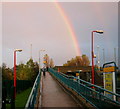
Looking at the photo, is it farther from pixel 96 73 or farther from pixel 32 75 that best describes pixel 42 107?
pixel 96 73

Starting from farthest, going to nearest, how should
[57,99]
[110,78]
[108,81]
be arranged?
[57,99]
[108,81]
[110,78]

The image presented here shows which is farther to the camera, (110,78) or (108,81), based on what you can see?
(108,81)

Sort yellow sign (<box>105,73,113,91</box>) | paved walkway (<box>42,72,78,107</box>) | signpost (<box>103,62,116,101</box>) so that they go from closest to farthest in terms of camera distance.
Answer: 1. paved walkway (<box>42,72,78,107</box>)
2. signpost (<box>103,62,116,101</box>)
3. yellow sign (<box>105,73,113,91</box>)

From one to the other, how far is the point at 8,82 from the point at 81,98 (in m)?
25.9

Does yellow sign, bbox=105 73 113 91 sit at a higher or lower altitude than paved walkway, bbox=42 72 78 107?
higher

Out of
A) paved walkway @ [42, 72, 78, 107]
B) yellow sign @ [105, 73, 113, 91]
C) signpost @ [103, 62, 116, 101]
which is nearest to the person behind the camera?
paved walkway @ [42, 72, 78, 107]

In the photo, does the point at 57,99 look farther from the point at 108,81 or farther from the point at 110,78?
the point at 110,78

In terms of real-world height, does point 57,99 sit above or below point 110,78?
below

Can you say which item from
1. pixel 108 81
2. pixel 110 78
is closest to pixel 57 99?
pixel 108 81

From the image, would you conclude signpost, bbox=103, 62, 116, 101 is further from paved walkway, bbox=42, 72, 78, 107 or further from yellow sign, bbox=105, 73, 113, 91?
paved walkway, bbox=42, 72, 78, 107

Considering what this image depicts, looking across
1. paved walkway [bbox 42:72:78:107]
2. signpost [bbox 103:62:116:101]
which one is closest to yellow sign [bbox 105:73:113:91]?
signpost [bbox 103:62:116:101]

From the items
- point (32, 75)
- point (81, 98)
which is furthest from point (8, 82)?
point (81, 98)

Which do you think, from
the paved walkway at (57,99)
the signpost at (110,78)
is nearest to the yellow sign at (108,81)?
the signpost at (110,78)

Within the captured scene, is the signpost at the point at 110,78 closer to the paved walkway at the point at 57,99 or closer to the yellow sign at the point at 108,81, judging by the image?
the yellow sign at the point at 108,81
